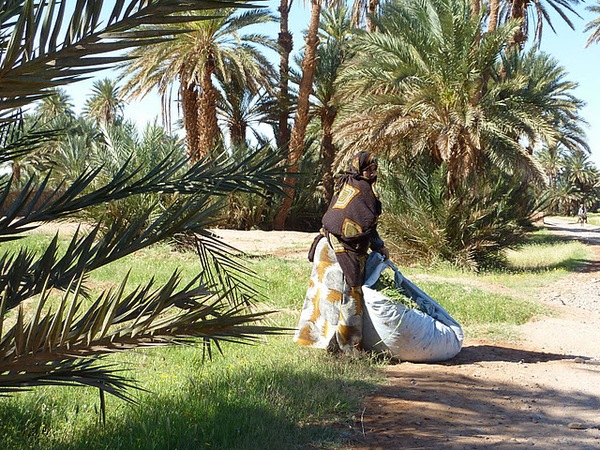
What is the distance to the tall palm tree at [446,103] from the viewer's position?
13.7 meters

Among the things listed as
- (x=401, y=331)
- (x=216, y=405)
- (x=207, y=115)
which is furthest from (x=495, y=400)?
(x=207, y=115)

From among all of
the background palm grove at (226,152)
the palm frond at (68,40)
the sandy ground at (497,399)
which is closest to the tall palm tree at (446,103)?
the background palm grove at (226,152)

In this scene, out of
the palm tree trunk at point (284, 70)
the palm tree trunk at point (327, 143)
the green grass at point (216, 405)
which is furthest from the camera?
the palm tree trunk at point (327, 143)

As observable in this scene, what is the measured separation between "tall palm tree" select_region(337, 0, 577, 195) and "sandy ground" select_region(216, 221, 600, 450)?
6.35 metres

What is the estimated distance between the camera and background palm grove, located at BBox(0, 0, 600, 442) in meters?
2.12

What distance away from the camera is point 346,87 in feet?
55.5

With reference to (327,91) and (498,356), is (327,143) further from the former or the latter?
Answer: (498,356)

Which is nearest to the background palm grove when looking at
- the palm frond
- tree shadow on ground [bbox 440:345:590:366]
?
the palm frond

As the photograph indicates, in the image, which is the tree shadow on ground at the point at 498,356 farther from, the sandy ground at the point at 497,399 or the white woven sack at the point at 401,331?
the white woven sack at the point at 401,331

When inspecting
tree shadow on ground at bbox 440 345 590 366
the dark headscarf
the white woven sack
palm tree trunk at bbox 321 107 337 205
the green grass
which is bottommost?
tree shadow on ground at bbox 440 345 590 366

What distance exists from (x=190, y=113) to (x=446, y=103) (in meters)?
9.11

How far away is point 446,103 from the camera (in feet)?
46.5

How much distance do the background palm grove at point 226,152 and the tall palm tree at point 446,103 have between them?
1.7 inches

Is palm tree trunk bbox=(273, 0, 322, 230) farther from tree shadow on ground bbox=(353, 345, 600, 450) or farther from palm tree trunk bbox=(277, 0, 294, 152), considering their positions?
tree shadow on ground bbox=(353, 345, 600, 450)
